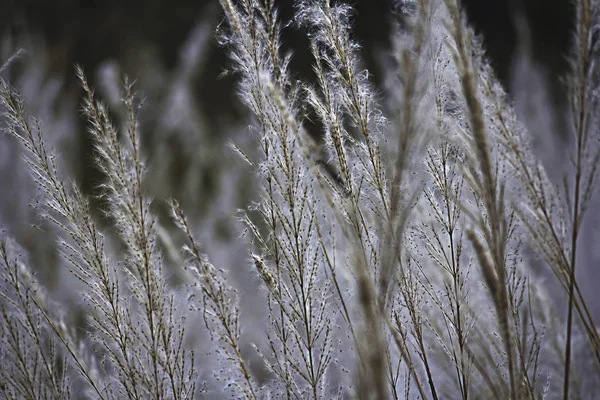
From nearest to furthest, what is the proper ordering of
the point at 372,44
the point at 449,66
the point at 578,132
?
the point at 578,132 → the point at 449,66 → the point at 372,44

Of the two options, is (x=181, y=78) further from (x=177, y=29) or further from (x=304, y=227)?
(x=304, y=227)

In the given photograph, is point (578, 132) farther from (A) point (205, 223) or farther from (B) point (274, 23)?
(A) point (205, 223)

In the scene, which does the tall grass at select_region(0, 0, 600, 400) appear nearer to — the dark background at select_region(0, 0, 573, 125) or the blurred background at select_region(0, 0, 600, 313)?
the blurred background at select_region(0, 0, 600, 313)

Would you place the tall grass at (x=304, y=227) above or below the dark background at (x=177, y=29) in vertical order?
below

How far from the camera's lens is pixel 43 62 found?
2.17 metres

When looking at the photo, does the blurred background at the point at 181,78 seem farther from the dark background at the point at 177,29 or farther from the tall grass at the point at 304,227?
the tall grass at the point at 304,227

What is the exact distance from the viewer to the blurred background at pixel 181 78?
2.01 metres

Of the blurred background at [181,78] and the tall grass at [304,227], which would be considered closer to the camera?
the tall grass at [304,227]

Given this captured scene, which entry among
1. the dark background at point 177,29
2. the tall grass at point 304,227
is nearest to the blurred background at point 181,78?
the dark background at point 177,29

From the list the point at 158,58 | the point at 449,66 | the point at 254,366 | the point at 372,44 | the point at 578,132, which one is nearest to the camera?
the point at 578,132

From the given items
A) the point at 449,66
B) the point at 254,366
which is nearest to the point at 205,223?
the point at 254,366

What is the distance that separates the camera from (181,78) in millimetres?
2301

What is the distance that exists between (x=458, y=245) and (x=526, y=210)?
10 centimetres

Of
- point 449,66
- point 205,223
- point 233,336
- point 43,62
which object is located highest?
point 43,62
